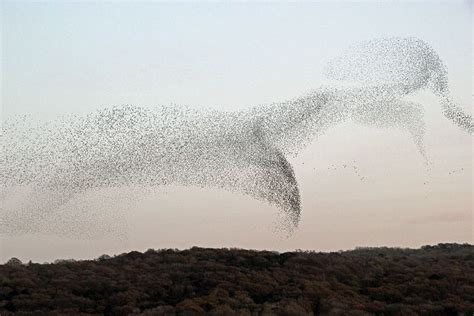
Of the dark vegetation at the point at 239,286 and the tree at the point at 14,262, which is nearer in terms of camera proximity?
the dark vegetation at the point at 239,286

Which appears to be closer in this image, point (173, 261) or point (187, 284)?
point (187, 284)

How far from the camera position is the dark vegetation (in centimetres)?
2850

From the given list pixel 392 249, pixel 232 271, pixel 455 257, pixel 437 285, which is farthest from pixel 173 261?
pixel 392 249

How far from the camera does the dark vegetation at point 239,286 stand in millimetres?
28500

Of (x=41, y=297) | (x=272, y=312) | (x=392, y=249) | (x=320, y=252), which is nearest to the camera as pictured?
(x=272, y=312)

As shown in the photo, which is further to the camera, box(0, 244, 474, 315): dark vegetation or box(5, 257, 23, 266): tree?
box(5, 257, 23, 266): tree

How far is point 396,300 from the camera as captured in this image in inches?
1216

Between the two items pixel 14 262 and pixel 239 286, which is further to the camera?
pixel 14 262

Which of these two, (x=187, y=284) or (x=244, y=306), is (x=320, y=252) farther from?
(x=244, y=306)

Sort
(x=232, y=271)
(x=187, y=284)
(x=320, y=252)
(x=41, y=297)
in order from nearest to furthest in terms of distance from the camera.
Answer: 1. (x=41, y=297)
2. (x=187, y=284)
3. (x=232, y=271)
4. (x=320, y=252)

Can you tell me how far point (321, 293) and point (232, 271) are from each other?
21.7 ft

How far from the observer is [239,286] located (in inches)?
1264

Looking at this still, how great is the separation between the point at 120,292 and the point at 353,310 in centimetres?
1036

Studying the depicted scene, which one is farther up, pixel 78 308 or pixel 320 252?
pixel 320 252
